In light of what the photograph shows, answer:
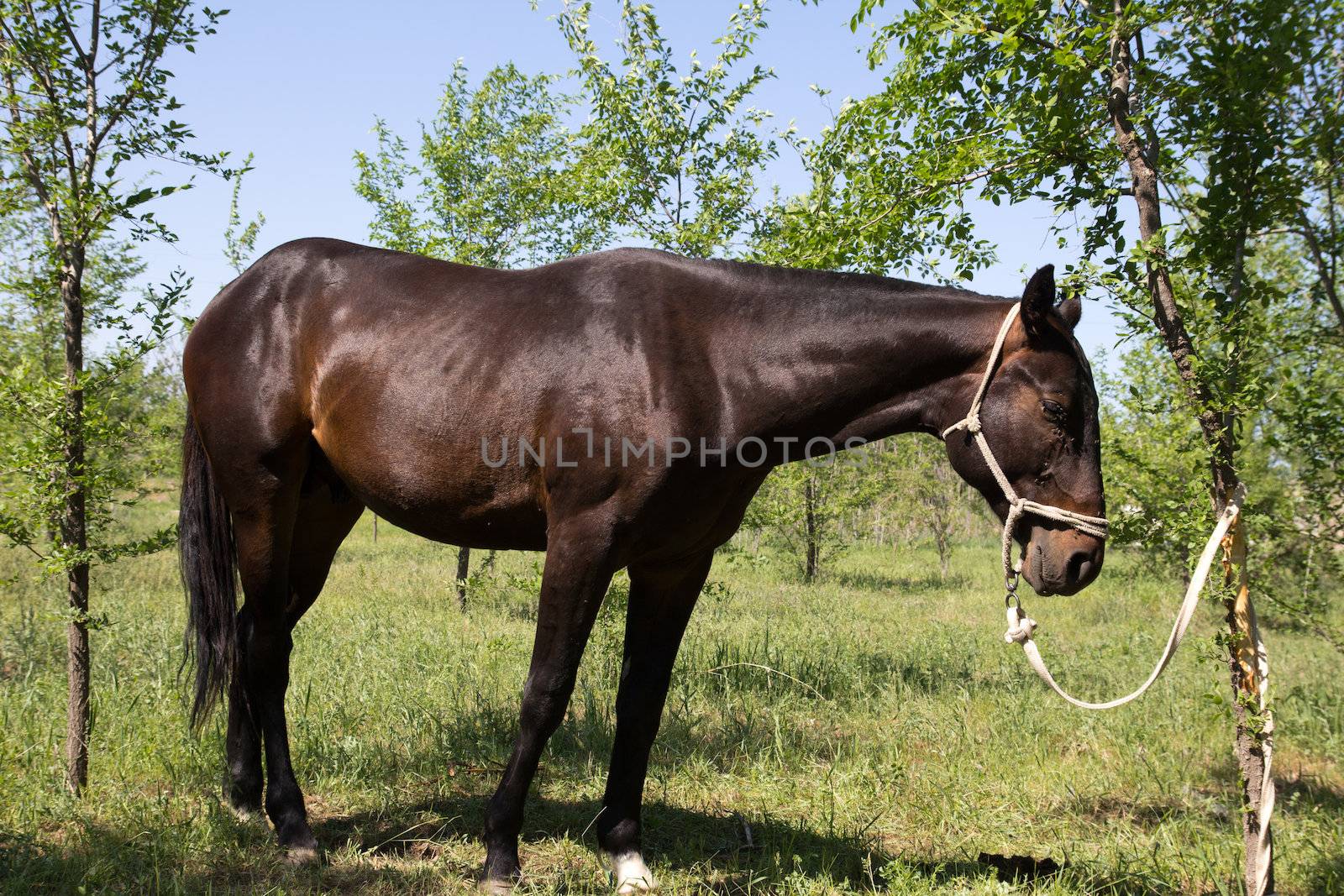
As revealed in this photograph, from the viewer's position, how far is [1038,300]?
9.85 ft

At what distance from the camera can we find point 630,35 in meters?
7.12

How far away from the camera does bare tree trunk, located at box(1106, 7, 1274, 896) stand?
3186 millimetres

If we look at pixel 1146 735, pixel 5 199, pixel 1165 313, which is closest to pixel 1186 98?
pixel 1165 313

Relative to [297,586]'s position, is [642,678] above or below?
below

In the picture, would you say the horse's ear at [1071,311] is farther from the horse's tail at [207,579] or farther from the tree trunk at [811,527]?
the tree trunk at [811,527]

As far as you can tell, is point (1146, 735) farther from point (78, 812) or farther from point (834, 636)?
point (78, 812)

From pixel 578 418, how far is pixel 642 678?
4.23 ft

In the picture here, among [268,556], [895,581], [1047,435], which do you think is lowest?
[895,581]

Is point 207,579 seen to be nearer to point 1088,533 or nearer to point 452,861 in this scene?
point 452,861

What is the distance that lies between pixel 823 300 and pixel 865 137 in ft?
5.45

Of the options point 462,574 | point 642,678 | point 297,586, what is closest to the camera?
point 642,678

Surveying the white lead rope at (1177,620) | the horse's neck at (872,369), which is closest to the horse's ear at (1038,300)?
the horse's neck at (872,369)

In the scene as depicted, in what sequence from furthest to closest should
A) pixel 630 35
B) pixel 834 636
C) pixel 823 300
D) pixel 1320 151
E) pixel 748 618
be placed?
pixel 748 618
pixel 834 636
pixel 630 35
pixel 823 300
pixel 1320 151

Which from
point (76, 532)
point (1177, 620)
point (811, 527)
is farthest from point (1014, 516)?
point (811, 527)
